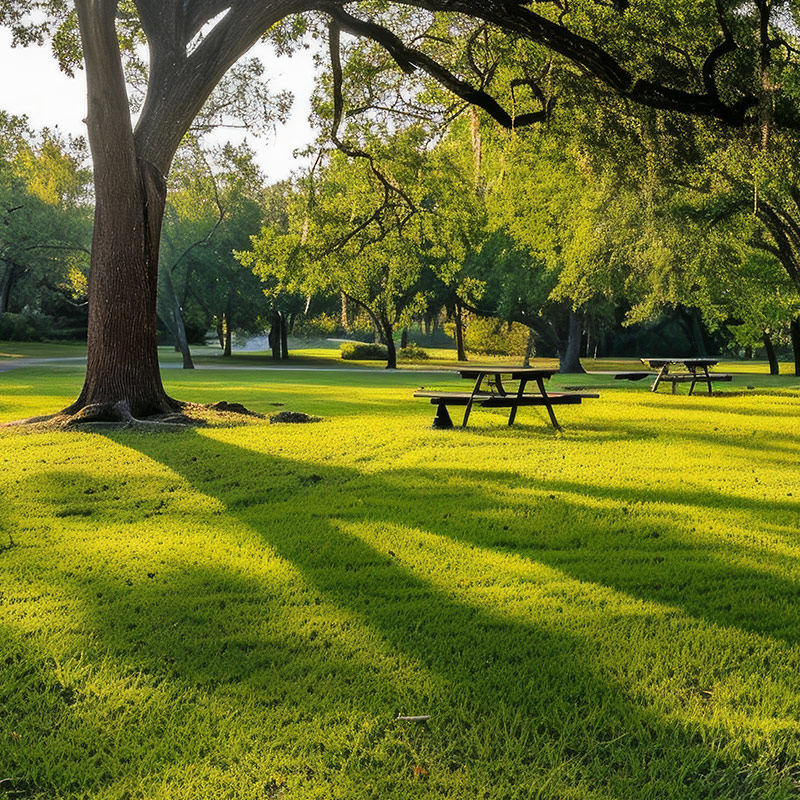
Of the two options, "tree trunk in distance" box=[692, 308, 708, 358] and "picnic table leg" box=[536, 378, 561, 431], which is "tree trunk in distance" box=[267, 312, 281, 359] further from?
"picnic table leg" box=[536, 378, 561, 431]

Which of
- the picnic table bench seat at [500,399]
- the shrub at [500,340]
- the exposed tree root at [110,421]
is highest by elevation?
the shrub at [500,340]

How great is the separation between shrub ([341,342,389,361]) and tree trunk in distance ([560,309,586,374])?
2025 cm

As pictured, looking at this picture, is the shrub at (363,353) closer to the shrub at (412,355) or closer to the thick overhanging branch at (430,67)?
the shrub at (412,355)

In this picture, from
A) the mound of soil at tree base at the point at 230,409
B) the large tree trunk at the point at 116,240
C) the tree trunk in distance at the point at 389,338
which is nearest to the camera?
the large tree trunk at the point at 116,240

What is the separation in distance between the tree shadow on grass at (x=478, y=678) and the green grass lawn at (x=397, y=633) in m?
0.01

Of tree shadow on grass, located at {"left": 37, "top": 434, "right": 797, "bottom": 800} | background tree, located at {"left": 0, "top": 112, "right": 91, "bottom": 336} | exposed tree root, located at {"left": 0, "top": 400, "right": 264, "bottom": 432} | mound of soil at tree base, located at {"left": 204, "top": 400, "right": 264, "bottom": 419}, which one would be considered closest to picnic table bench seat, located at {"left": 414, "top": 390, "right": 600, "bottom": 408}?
exposed tree root, located at {"left": 0, "top": 400, "right": 264, "bottom": 432}

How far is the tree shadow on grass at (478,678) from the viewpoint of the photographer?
2.74 m

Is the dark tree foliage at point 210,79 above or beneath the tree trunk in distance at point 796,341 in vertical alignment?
above

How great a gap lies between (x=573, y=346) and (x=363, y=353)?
2207 cm

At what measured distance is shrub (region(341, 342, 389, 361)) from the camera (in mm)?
56406

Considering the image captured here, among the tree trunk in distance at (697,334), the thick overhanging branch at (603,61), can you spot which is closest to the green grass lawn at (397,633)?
the thick overhanging branch at (603,61)

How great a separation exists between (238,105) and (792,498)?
15787mm

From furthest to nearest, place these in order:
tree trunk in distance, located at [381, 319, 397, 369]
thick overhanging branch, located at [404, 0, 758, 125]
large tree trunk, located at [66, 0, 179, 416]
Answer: tree trunk in distance, located at [381, 319, 397, 369]
large tree trunk, located at [66, 0, 179, 416]
thick overhanging branch, located at [404, 0, 758, 125]

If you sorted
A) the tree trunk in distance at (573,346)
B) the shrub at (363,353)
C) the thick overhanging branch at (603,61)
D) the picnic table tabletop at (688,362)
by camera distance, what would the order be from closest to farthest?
the thick overhanging branch at (603,61) → the picnic table tabletop at (688,362) → the tree trunk in distance at (573,346) → the shrub at (363,353)
